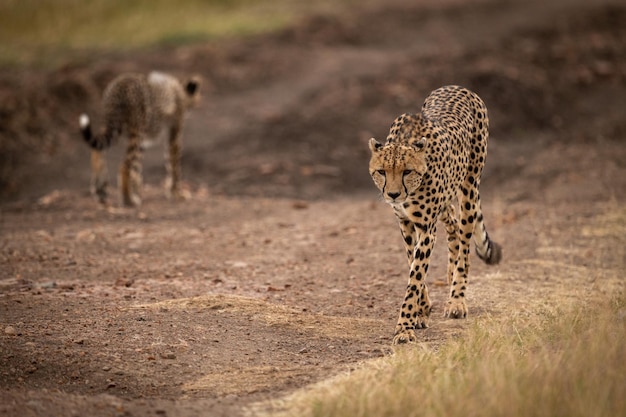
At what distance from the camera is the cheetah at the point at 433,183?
620 cm

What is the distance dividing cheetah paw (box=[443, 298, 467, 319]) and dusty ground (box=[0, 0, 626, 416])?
A: 0.33ft

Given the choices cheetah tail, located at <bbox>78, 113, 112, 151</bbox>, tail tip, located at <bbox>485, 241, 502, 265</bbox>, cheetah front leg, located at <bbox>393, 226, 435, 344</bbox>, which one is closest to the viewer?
cheetah front leg, located at <bbox>393, 226, 435, 344</bbox>

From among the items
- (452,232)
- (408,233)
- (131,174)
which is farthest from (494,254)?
(131,174)

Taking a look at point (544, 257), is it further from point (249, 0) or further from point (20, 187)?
point (249, 0)

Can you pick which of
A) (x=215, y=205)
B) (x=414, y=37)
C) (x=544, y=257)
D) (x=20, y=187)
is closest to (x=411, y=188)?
(x=544, y=257)

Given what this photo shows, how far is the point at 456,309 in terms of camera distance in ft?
22.9

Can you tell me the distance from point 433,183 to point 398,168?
0.39 metres

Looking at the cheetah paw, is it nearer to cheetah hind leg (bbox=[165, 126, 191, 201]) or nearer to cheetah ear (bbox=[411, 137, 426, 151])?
cheetah ear (bbox=[411, 137, 426, 151])

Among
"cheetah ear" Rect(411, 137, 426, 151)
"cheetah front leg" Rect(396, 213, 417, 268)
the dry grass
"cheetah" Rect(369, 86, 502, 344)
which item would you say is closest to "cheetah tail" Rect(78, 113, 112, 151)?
"cheetah" Rect(369, 86, 502, 344)

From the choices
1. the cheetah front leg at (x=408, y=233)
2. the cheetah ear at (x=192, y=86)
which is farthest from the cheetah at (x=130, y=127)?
the cheetah front leg at (x=408, y=233)

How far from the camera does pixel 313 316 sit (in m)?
6.94

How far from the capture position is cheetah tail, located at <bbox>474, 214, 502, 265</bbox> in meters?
7.37

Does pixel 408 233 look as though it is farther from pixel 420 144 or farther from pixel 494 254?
pixel 494 254

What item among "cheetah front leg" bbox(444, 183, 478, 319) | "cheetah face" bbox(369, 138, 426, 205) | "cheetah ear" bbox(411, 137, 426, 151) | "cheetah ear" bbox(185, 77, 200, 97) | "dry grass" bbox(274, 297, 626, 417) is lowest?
"dry grass" bbox(274, 297, 626, 417)
